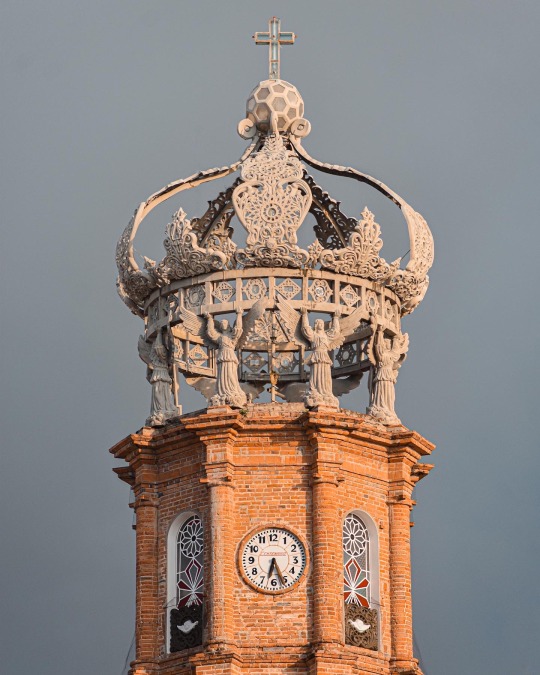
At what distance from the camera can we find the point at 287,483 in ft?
260

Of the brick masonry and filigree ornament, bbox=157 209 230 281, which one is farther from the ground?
filigree ornament, bbox=157 209 230 281

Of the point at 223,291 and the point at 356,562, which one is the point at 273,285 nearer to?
the point at 223,291

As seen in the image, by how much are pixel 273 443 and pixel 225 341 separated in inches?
109

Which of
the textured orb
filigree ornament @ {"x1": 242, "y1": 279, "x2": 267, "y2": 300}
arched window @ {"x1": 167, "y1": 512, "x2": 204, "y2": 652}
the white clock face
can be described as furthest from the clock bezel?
the textured orb

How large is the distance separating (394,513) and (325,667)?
525cm

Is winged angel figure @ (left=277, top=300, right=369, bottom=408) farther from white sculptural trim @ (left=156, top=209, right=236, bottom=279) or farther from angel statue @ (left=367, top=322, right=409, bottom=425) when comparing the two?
white sculptural trim @ (left=156, top=209, right=236, bottom=279)

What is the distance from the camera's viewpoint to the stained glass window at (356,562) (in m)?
79.4

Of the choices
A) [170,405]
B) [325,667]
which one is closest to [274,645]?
[325,667]

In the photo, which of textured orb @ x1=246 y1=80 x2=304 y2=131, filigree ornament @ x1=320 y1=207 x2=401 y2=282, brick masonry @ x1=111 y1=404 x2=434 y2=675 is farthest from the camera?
textured orb @ x1=246 y1=80 x2=304 y2=131

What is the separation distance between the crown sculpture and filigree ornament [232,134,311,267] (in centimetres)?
2

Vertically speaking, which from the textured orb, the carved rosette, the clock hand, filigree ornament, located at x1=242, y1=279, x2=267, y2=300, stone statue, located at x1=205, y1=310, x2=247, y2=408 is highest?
the textured orb

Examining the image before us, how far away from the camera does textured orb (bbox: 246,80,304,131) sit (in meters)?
83.3

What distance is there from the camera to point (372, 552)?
8012cm

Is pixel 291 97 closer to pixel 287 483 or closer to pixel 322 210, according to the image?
pixel 322 210
